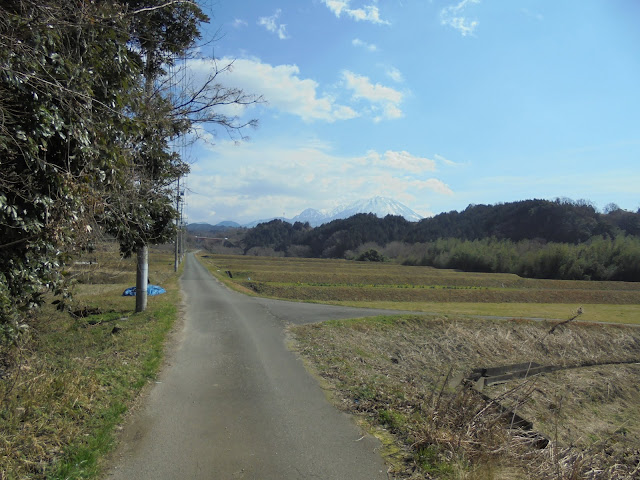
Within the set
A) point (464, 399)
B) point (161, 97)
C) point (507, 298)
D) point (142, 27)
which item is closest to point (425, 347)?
point (464, 399)

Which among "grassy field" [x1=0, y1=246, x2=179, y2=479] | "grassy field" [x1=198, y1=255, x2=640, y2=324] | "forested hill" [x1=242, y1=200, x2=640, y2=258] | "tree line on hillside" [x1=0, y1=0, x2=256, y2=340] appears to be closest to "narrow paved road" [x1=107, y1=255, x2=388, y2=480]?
"grassy field" [x1=0, y1=246, x2=179, y2=479]

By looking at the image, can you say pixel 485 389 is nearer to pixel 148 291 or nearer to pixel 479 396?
pixel 479 396

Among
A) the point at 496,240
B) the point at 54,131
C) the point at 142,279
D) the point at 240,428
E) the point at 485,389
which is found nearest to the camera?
the point at 54,131

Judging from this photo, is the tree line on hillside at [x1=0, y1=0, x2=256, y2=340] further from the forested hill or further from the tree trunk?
the forested hill

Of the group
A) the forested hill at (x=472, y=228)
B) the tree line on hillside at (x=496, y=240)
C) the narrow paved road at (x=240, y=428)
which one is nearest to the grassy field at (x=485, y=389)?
the narrow paved road at (x=240, y=428)

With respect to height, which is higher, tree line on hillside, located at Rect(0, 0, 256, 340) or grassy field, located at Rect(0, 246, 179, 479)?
tree line on hillside, located at Rect(0, 0, 256, 340)

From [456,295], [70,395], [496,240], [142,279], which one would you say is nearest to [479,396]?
[70,395]

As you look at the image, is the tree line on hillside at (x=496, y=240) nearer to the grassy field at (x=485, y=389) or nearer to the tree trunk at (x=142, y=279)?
the grassy field at (x=485, y=389)

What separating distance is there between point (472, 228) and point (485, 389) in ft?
375

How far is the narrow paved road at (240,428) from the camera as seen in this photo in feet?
13.9

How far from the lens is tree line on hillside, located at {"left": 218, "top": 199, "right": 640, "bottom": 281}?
61500mm

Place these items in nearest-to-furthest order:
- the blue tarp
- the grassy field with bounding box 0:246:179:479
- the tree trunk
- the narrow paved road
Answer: the grassy field with bounding box 0:246:179:479, the narrow paved road, the tree trunk, the blue tarp

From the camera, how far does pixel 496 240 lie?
291 ft

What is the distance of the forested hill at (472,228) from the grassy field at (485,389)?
63.4 meters
